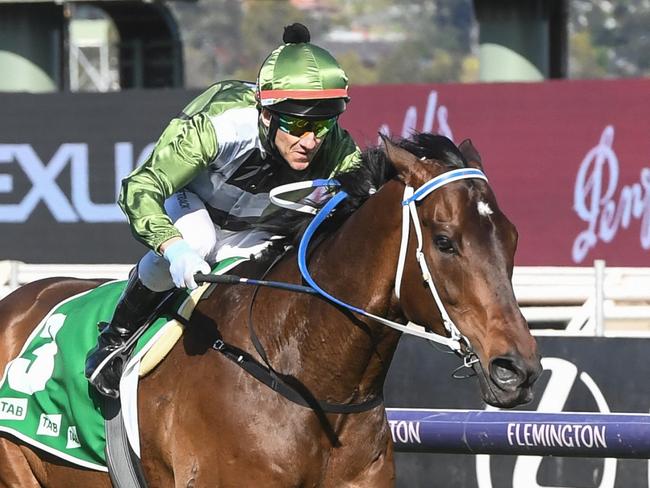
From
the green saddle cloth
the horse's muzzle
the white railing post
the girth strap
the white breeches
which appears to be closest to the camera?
the horse's muzzle

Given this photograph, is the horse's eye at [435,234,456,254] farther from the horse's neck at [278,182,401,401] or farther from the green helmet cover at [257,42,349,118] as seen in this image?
the green helmet cover at [257,42,349,118]

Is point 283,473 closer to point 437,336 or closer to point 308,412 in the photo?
point 308,412

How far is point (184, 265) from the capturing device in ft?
12.9

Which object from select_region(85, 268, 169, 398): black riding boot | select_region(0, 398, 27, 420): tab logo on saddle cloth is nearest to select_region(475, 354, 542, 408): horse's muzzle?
select_region(85, 268, 169, 398): black riding boot

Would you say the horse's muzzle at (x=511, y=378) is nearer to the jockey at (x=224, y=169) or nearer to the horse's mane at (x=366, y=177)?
the horse's mane at (x=366, y=177)

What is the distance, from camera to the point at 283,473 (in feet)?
13.1

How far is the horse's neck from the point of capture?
156 inches

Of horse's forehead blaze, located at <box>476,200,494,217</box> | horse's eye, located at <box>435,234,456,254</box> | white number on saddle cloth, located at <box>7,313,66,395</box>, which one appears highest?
horse's forehead blaze, located at <box>476,200,494,217</box>

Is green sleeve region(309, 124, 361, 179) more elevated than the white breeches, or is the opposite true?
green sleeve region(309, 124, 361, 179)

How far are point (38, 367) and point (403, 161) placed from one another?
5.68 ft

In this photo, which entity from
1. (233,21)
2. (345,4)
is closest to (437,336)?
(233,21)

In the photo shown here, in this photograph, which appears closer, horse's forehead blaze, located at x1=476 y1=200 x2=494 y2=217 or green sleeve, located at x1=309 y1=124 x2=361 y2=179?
horse's forehead blaze, located at x1=476 y1=200 x2=494 y2=217

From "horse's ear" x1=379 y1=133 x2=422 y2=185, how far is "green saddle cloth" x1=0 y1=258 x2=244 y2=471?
0.85 m

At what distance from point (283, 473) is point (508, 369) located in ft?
2.68
